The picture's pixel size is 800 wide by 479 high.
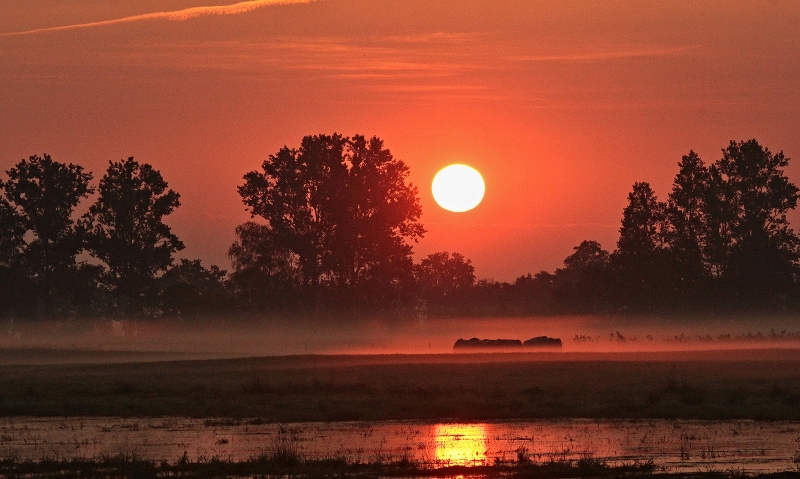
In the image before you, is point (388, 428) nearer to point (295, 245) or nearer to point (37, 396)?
point (37, 396)

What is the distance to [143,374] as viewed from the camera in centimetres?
6288

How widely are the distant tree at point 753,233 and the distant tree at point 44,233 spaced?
59.5m

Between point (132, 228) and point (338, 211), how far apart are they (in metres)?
19.4

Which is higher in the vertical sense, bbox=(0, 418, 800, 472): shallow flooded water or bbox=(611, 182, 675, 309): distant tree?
bbox=(611, 182, 675, 309): distant tree

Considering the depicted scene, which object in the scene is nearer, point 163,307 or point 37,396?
point 37,396

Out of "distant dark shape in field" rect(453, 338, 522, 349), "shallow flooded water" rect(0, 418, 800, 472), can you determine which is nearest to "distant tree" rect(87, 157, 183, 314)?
"distant dark shape in field" rect(453, 338, 522, 349)

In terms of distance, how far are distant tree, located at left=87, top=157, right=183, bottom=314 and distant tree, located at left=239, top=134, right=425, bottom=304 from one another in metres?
8.40

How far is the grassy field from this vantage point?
4134 centimetres

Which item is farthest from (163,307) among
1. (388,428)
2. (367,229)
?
(388,428)

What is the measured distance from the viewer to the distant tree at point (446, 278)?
181 m

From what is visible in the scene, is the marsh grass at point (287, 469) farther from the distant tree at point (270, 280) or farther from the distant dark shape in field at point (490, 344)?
the distant tree at point (270, 280)

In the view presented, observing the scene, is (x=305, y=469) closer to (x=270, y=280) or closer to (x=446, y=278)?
(x=270, y=280)

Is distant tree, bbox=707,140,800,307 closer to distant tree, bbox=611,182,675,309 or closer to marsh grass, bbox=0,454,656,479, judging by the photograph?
distant tree, bbox=611,182,675,309

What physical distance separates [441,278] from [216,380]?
134 meters
